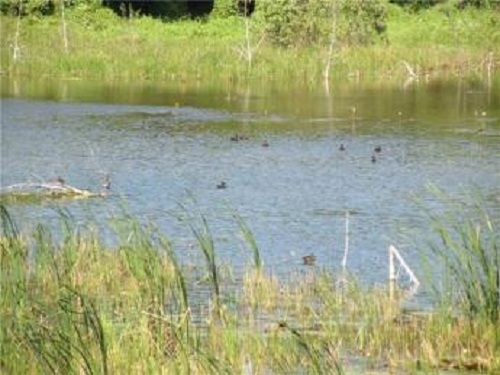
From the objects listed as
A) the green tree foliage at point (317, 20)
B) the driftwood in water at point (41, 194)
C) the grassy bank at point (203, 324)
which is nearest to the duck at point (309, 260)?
the grassy bank at point (203, 324)

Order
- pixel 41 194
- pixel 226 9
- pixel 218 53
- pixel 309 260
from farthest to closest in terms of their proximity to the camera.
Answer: pixel 226 9
pixel 218 53
pixel 41 194
pixel 309 260

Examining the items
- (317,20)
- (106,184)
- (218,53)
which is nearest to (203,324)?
(106,184)

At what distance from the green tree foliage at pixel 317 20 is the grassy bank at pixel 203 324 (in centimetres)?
2724

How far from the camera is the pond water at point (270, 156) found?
13.8 m

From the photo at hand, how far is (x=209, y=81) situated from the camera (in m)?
35.2

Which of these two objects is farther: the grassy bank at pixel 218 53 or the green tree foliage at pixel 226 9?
the green tree foliage at pixel 226 9

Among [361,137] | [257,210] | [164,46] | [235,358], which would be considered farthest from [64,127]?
[235,358]

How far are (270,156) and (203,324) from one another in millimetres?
12350

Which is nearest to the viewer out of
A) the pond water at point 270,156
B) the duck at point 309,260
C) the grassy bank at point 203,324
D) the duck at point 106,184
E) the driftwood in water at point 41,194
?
the grassy bank at point 203,324

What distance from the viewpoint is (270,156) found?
21250 millimetres

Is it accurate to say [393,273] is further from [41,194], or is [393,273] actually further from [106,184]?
[106,184]

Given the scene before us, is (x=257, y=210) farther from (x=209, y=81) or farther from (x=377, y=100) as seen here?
(x=209, y=81)

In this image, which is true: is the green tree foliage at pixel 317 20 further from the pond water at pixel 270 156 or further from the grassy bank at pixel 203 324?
the grassy bank at pixel 203 324

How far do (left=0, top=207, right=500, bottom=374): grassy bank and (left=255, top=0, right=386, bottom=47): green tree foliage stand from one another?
1073 inches
